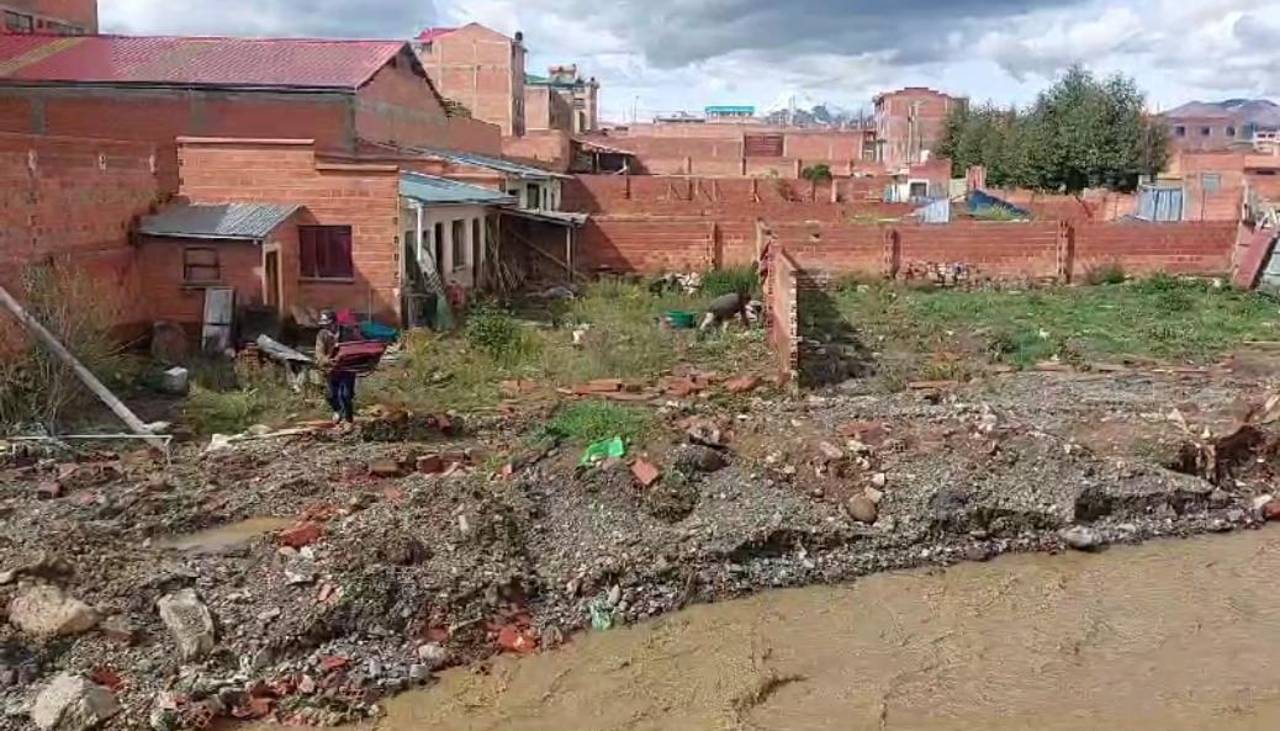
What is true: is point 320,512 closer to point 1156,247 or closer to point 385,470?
point 385,470

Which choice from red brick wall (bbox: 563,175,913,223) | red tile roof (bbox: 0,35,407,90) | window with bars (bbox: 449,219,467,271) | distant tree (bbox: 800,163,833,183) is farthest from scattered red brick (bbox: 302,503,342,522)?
distant tree (bbox: 800,163,833,183)

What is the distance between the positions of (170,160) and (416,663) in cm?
1559

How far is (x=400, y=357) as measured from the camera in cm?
1596

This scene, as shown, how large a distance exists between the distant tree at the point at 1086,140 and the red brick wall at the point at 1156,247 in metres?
17.6

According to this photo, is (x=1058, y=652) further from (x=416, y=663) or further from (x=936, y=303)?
(x=936, y=303)

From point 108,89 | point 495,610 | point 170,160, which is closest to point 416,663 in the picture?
point 495,610

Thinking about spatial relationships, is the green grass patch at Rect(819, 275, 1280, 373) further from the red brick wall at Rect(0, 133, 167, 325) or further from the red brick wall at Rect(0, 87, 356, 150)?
the red brick wall at Rect(0, 87, 356, 150)

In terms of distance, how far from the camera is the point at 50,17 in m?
30.6

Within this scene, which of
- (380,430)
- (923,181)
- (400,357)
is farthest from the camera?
(923,181)

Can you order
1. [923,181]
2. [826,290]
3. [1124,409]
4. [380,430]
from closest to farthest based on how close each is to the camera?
[380,430]
[1124,409]
[826,290]
[923,181]

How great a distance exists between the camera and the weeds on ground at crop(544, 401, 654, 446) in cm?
1088

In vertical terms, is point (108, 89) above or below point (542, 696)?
above

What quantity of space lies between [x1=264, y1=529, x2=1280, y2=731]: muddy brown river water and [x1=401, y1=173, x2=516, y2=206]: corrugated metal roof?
40.1ft

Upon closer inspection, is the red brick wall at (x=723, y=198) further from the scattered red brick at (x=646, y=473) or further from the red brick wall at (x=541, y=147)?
the scattered red brick at (x=646, y=473)
